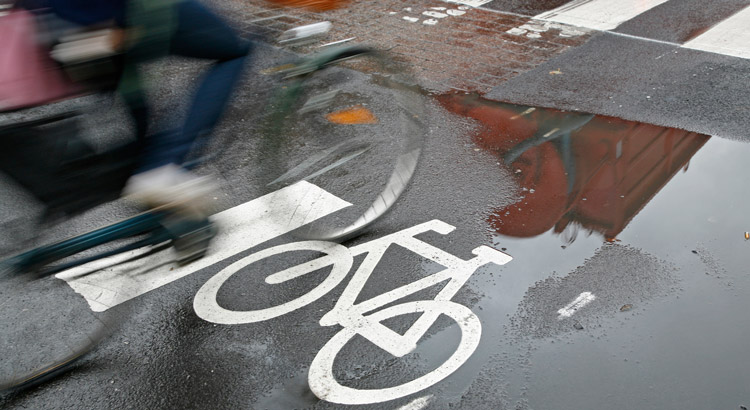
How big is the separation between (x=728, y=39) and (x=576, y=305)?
17.6ft

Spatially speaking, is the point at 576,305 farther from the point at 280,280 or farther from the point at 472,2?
the point at 472,2

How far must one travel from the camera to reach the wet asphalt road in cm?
341

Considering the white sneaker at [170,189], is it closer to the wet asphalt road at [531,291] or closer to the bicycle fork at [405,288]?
the wet asphalt road at [531,291]

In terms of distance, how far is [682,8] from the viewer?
9.05m

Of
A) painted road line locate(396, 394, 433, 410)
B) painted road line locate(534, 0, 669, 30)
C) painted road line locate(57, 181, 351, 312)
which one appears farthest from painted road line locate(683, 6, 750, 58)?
painted road line locate(396, 394, 433, 410)

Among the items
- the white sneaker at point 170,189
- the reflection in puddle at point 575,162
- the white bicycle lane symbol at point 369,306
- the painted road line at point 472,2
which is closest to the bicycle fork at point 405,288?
the white bicycle lane symbol at point 369,306

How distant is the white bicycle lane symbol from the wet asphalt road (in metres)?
0.04

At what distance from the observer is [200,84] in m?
3.82

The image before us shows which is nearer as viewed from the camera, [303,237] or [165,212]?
[165,212]

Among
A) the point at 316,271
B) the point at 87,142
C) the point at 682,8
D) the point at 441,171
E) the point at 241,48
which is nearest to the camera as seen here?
the point at 87,142

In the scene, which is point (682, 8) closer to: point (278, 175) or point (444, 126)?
point (444, 126)

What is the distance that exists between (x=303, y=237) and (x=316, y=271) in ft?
1.25

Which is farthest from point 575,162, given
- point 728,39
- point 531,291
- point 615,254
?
point 728,39

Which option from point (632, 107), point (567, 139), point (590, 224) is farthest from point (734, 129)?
point (590, 224)
